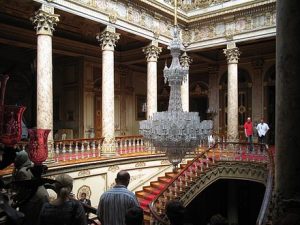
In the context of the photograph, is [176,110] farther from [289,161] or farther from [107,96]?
[107,96]

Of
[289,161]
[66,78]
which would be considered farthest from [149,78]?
[289,161]

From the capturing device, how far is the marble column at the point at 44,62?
31.3 ft

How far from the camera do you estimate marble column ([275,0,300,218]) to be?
312cm

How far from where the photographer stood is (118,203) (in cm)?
369

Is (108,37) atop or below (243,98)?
atop

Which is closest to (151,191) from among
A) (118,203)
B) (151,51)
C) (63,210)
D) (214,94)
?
(151,51)

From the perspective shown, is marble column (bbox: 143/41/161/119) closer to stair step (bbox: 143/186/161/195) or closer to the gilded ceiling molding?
the gilded ceiling molding

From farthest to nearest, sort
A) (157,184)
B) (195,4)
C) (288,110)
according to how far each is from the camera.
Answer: (195,4) → (157,184) → (288,110)

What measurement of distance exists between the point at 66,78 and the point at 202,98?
8.38 meters

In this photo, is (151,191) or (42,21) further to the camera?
(151,191)

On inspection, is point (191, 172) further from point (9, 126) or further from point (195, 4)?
point (9, 126)

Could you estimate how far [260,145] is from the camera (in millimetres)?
11883

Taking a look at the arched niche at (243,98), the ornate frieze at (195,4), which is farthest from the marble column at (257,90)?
the ornate frieze at (195,4)

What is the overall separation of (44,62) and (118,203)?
7007 millimetres
